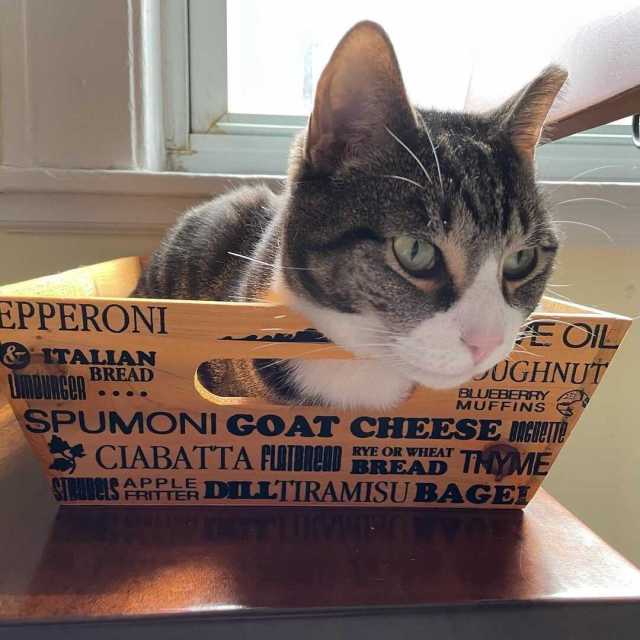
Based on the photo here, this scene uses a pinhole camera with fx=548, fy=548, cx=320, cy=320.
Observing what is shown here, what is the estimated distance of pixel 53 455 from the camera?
487mm

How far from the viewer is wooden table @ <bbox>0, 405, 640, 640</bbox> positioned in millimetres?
370

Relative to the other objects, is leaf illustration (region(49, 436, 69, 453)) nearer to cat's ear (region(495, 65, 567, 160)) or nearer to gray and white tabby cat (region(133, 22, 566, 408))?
gray and white tabby cat (region(133, 22, 566, 408))

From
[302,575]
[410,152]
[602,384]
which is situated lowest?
[602,384]

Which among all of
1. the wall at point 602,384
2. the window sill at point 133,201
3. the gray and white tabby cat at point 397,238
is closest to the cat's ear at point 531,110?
the gray and white tabby cat at point 397,238

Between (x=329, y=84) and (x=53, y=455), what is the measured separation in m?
0.41

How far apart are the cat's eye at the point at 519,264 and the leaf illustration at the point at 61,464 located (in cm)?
44

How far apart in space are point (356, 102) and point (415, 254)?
6.0 inches

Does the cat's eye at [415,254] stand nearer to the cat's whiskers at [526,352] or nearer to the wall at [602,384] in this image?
the cat's whiskers at [526,352]

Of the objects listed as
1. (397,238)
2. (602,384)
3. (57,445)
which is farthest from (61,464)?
(602,384)

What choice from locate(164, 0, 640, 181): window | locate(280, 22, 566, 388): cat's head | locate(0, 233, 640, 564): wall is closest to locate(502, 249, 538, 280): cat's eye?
locate(280, 22, 566, 388): cat's head

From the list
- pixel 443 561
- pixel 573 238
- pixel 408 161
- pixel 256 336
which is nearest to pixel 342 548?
pixel 443 561

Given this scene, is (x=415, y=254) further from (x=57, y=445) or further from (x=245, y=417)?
(x=57, y=445)

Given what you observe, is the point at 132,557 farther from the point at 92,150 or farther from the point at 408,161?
the point at 92,150

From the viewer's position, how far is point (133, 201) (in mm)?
949
